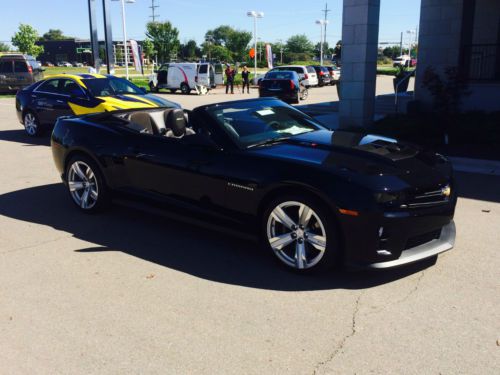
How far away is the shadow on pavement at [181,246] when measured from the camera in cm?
422

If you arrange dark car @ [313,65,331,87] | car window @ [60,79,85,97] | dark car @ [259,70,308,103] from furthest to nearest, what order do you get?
dark car @ [313,65,331,87] → dark car @ [259,70,308,103] → car window @ [60,79,85,97]

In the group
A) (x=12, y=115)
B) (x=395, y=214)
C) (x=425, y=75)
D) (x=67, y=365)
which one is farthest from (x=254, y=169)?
(x=12, y=115)

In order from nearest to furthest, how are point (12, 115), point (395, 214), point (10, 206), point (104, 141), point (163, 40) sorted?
point (395, 214)
point (104, 141)
point (10, 206)
point (12, 115)
point (163, 40)

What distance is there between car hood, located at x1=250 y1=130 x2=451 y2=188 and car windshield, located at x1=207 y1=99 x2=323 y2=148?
19 cm

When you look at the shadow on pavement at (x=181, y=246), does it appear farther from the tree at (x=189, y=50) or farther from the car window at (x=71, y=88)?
the tree at (x=189, y=50)

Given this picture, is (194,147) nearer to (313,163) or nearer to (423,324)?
(313,163)

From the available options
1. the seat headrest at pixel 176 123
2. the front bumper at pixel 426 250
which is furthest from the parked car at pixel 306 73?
the front bumper at pixel 426 250

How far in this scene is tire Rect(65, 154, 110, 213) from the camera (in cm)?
595

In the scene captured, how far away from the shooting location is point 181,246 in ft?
16.7

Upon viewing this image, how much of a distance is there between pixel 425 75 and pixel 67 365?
12478mm

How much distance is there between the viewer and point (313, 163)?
13.8ft

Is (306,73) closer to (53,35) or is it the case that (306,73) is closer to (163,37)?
(163,37)

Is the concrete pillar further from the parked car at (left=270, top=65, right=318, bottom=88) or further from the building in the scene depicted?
the parked car at (left=270, top=65, right=318, bottom=88)

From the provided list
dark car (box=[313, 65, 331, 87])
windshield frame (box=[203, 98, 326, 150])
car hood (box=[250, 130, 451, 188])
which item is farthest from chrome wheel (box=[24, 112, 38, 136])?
dark car (box=[313, 65, 331, 87])
